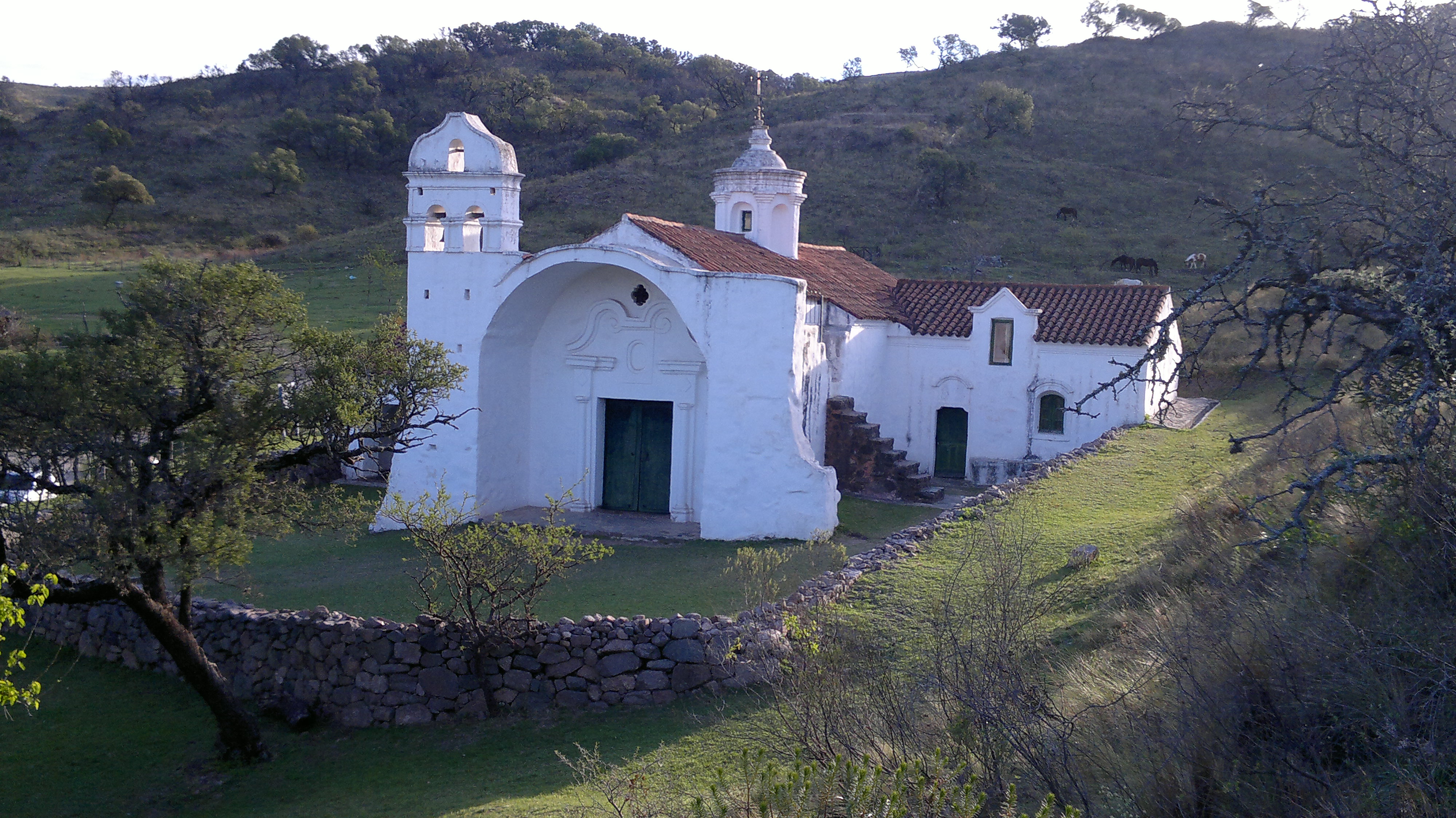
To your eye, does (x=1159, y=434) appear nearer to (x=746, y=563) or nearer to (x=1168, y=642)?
(x=746, y=563)

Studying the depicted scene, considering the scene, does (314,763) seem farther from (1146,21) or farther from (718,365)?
(1146,21)

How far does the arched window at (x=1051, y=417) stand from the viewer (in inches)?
765

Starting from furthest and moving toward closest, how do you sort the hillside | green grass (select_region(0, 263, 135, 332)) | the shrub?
the shrub, the hillside, green grass (select_region(0, 263, 135, 332))

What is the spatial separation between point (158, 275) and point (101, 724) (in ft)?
15.3

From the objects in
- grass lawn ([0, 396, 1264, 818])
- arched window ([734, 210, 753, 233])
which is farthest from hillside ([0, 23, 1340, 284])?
grass lawn ([0, 396, 1264, 818])

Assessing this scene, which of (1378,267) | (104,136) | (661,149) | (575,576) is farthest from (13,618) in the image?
(104,136)

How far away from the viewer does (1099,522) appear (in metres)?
11.9

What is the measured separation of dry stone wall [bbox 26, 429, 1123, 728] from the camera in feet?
29.7

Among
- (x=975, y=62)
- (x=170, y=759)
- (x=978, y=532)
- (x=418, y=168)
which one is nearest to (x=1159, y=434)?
(x=978, y=532)

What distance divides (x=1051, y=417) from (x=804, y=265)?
5746mm

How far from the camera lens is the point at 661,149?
48656 millimetres

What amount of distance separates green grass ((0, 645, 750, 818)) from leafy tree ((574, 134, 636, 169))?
41.0 m

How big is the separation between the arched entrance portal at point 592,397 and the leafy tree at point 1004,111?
36882 millimetres

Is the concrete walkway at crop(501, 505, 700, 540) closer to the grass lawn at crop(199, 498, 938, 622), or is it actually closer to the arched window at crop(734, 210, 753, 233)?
the grass lawn at crop(199, 498, 938, 622)
